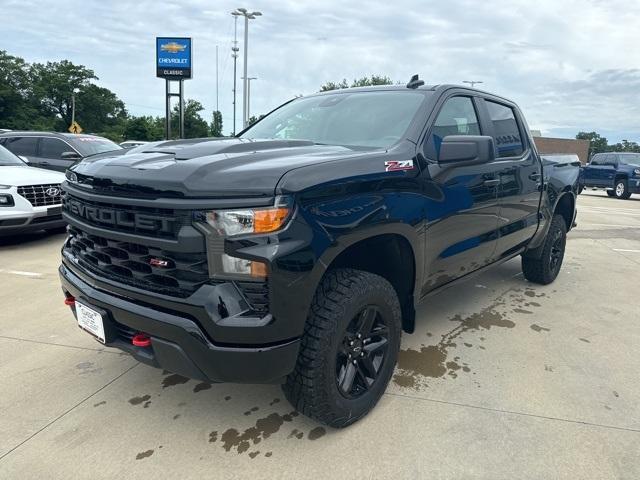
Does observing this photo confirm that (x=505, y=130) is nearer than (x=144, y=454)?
No

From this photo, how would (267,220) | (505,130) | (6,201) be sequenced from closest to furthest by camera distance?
1. (267,220)
2. (505,130)
3. (6,201)

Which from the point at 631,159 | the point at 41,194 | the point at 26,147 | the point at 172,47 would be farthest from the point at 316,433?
the point at 631,159

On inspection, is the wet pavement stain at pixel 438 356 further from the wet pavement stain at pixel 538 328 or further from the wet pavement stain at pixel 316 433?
the wet pavement stain at pixel 316 433

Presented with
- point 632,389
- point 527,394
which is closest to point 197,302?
point 527,394

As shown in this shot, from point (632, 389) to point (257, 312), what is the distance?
245cm

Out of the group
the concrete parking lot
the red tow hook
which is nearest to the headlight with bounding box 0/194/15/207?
the concrete parking lot

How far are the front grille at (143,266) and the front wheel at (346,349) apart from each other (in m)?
0.56

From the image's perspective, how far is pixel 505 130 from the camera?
158 inches

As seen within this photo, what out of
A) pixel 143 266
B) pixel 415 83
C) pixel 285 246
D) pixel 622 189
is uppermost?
pixel 415 83

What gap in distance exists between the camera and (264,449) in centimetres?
228

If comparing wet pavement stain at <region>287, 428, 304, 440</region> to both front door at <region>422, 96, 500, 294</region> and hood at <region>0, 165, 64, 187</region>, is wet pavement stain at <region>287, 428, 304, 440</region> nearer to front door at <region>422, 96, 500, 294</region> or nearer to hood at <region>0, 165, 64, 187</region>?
front door at <region>422, 96, 500, 294</region>

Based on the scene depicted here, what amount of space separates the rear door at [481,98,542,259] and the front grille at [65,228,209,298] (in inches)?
98.8

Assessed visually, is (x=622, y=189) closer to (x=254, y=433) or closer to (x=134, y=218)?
(x=254, y=433)

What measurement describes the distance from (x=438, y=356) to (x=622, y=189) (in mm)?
19107
